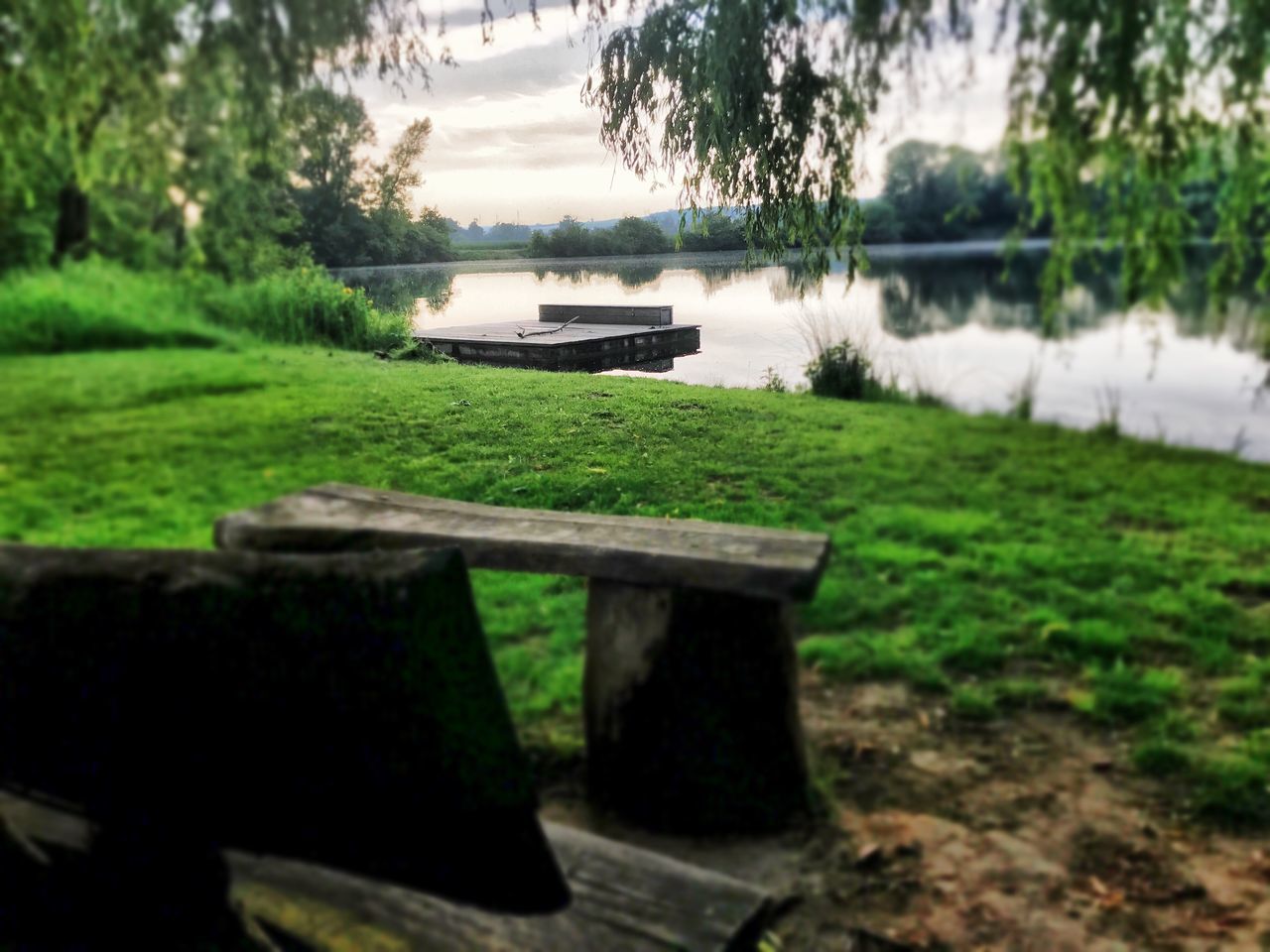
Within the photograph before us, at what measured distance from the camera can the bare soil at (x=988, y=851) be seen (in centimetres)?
186

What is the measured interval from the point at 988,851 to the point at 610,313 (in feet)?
7.04

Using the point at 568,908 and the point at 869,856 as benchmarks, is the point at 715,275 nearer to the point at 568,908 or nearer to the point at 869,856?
the point at 869,856

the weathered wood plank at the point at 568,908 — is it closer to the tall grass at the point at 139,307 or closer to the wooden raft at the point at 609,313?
the tall grass at the point at 139,307

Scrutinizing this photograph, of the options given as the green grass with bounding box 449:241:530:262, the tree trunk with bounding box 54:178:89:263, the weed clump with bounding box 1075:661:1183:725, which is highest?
the tree trunk with bounding box 54:178:89:263

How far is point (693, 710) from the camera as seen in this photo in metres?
2.10

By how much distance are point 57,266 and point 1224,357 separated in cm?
269

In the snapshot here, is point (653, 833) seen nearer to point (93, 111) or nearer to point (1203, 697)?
Result: point (1203, 697)

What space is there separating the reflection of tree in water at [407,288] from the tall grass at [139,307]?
162mm

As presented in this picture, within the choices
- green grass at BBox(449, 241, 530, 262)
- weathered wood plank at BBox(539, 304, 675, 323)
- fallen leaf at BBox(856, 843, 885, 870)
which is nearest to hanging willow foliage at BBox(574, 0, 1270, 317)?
green grass at BBox(449, 241, 530, 262)

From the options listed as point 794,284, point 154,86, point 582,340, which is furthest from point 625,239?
point 154,86

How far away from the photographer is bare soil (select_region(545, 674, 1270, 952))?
1864 millimetres

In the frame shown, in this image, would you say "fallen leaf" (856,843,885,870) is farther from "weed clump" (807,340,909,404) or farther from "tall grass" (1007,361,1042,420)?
"weed clump" (807,340,909,404)

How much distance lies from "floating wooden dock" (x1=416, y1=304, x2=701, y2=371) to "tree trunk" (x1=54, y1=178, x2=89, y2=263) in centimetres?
119

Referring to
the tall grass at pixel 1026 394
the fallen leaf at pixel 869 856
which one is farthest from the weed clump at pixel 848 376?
the fallen leaf at pixel 869 856
